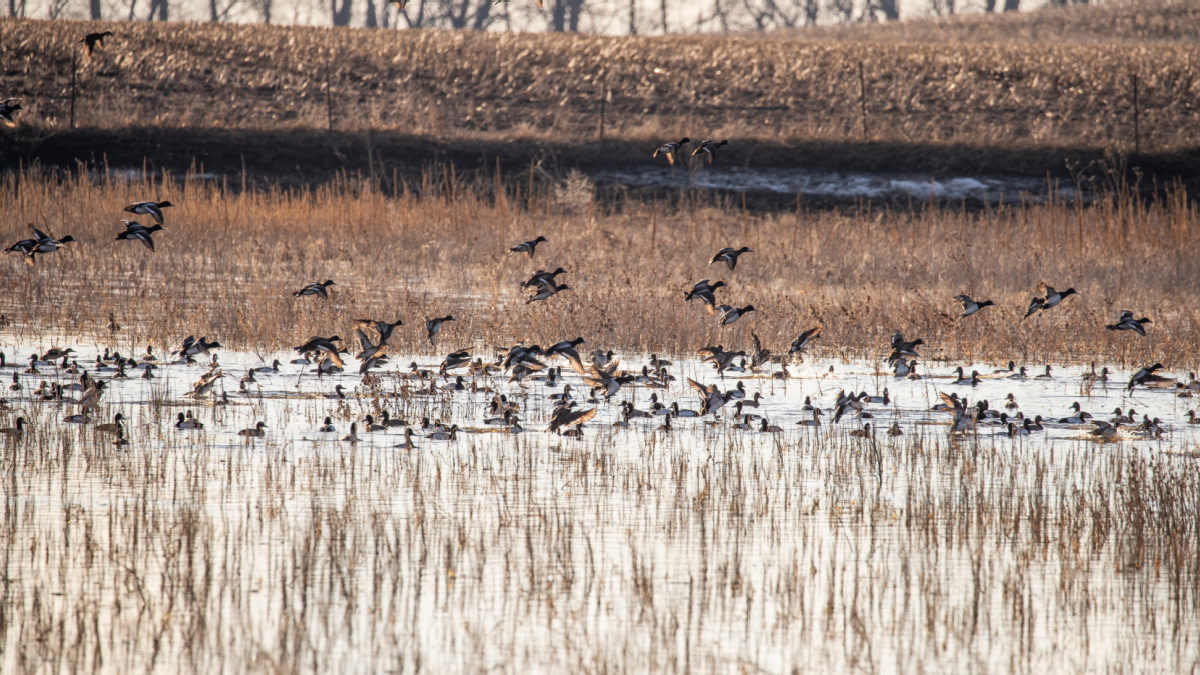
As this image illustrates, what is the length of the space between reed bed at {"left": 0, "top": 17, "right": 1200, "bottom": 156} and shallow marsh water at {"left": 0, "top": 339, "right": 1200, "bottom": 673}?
59.0 ft

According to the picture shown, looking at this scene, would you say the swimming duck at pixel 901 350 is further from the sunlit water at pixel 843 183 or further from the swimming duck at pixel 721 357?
the sunlit water at pixel 843 183

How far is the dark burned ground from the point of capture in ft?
66.3

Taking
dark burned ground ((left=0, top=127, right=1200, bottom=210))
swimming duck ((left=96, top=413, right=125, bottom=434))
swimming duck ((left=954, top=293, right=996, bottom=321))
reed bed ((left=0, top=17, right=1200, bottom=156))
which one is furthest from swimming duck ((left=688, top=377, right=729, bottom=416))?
reed bed ((left=0, top=17, right=1200, bottom=156))

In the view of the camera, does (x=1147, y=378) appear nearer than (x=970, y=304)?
Yes

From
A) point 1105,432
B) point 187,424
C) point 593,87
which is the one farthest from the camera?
point 593,87

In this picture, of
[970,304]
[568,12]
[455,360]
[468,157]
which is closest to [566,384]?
[455,360]

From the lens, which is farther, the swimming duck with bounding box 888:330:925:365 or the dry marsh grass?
the swimming duck with bounding box 888:330:925:365

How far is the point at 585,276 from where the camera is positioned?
1111 cm

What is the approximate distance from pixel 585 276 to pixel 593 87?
1854 centimetres

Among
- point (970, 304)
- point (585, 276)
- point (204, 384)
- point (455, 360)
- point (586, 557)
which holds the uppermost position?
point (585, 276)

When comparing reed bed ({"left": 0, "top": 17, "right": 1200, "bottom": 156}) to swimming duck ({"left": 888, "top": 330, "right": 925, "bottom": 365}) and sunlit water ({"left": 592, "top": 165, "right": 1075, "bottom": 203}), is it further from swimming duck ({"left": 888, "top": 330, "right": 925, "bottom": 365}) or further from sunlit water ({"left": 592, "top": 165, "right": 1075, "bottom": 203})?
swimming duck ({"left": 888, "top": 330, "right": 925, "bottom": 365})

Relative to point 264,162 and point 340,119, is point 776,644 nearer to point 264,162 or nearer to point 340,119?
point 264,162

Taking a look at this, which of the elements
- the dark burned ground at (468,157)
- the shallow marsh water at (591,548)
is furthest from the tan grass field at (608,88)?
the shallow marsh water at (591,548)

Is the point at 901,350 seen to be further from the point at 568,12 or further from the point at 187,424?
the point at 568,12
